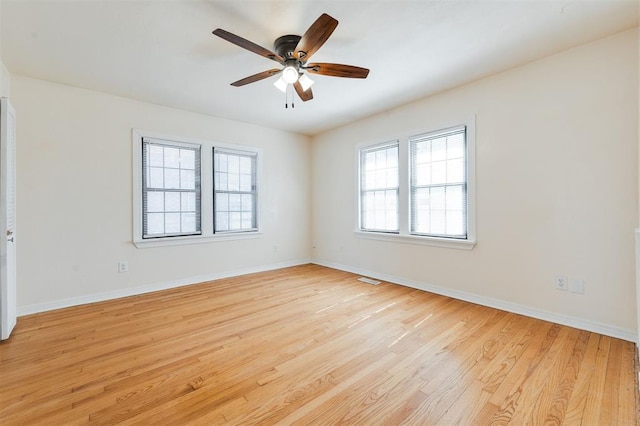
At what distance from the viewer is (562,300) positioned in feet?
8.87

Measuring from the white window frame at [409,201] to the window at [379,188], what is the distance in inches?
3.6

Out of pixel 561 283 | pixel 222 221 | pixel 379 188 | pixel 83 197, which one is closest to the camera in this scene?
pixel 561 283

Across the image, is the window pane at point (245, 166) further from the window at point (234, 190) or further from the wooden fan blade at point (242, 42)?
the wooden fan blade at point (242, 42)

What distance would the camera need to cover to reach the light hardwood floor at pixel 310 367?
159cm

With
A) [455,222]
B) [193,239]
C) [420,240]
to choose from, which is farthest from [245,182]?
[455,222]

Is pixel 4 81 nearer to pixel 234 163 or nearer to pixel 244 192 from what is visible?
pixel 234 163

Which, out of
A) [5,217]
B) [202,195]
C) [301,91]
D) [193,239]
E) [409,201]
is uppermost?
[301,91]

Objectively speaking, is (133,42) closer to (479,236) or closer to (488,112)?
(488,112)

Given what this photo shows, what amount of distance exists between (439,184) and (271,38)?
8.61ft

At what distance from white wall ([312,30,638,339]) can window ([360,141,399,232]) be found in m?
0.66

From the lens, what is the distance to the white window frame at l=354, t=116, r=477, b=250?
3326 millimetres

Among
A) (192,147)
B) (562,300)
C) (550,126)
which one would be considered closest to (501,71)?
(550,126)

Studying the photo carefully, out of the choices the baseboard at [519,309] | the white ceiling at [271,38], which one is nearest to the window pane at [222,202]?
the white ceiling at [271,38]

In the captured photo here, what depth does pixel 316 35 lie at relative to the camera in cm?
198
